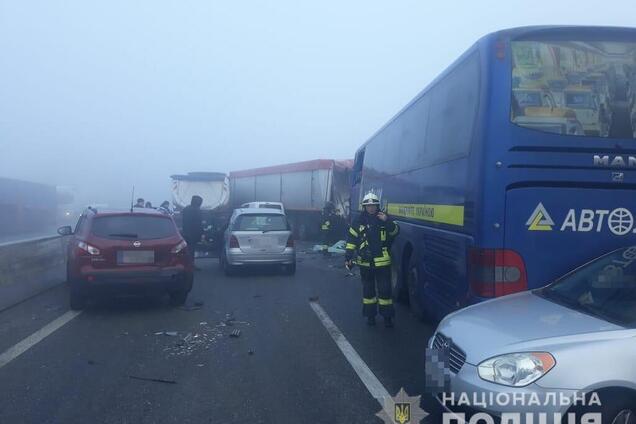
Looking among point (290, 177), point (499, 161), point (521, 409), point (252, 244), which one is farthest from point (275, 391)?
point (290, 177)

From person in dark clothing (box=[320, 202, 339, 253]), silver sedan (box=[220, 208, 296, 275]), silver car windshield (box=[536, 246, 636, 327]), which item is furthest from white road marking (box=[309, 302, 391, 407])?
person in dark clothing (box=[320, 202, 339, 253])

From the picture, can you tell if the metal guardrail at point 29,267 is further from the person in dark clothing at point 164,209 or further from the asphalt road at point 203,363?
the person in dark clothing at point 164,209

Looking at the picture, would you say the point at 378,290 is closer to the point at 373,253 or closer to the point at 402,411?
the point at 373,253

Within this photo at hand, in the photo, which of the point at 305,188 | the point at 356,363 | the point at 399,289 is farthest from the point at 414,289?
the point at 305,188

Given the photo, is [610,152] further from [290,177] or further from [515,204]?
[290,177]

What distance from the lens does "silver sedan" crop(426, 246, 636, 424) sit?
3629 millimetres

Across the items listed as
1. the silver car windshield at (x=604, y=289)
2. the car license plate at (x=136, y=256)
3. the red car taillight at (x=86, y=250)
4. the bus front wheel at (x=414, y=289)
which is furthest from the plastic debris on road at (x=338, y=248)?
the silver car windshield at (x=604, y=289)

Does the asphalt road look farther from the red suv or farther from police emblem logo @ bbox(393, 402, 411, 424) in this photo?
the red suv

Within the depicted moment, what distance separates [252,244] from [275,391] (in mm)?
8310

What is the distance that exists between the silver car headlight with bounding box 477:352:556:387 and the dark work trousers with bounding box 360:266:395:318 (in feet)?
14.2

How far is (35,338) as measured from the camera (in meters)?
7.64

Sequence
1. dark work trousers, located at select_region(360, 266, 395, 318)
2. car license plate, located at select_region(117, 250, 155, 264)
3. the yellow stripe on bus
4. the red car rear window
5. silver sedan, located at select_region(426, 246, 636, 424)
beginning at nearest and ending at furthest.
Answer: silver sedan, located at select_region(426, 246, 636, 424) → the yellow stripe on bus → dark work trousers, located at select_region(360, 266, 395, 318) → car license plate, located at select_region(117, 250, 155, 264) → the red car rear window

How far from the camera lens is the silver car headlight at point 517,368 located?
3715 millimetres

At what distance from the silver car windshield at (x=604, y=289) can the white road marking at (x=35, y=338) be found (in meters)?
5.70
